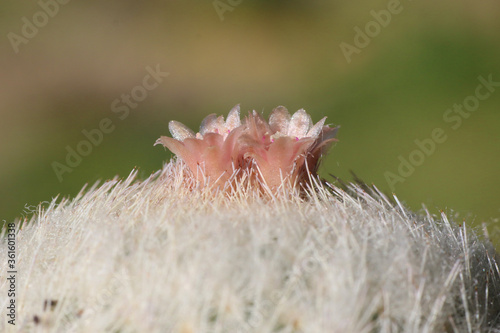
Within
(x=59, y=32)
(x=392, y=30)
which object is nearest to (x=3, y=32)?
(x=59, y=32)

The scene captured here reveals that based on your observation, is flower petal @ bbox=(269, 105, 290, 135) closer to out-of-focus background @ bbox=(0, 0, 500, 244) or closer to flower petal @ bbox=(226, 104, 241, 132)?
flower petal @ bbox=(226, 104, 241, 132)

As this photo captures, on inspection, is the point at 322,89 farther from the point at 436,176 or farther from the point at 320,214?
the point at 320,214

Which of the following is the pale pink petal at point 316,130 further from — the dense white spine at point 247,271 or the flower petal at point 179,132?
the flower petal at point 179,132

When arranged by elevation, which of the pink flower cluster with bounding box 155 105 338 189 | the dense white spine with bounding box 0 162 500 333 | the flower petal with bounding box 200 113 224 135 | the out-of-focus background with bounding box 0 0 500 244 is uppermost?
the out-of-focus background with bounding box 0 0 500 244

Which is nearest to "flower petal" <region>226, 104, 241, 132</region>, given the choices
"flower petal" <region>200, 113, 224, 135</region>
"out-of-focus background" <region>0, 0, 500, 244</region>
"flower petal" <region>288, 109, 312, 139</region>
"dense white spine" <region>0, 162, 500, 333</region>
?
"flower petal" <region>200, 113, 224, 135</region>

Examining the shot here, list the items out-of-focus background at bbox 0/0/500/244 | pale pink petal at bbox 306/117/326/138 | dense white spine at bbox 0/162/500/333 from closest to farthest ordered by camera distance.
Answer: dense white spine at bbox 0/162/500/333
pale pink petal at bbox 306/117/326/138
out-of-focus background at bbox 0/0/500/244

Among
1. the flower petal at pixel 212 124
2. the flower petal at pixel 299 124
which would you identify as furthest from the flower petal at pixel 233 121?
the flower petal at pixel 299 124

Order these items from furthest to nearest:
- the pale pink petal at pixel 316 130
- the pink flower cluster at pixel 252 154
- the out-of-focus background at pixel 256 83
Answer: the out-of-focus background at pixel 256 83 < the pale pink petal at pixel 316 130 < the pink flower cluster at pixel 252 154

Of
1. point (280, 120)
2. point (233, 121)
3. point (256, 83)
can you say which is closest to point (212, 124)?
point (233, 121)

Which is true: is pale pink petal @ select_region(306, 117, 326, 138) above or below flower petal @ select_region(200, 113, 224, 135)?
below

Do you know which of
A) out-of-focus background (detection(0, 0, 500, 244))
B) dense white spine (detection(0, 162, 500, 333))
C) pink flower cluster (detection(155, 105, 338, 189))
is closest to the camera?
dense white spine (detection(0, 162, 500, 333))
